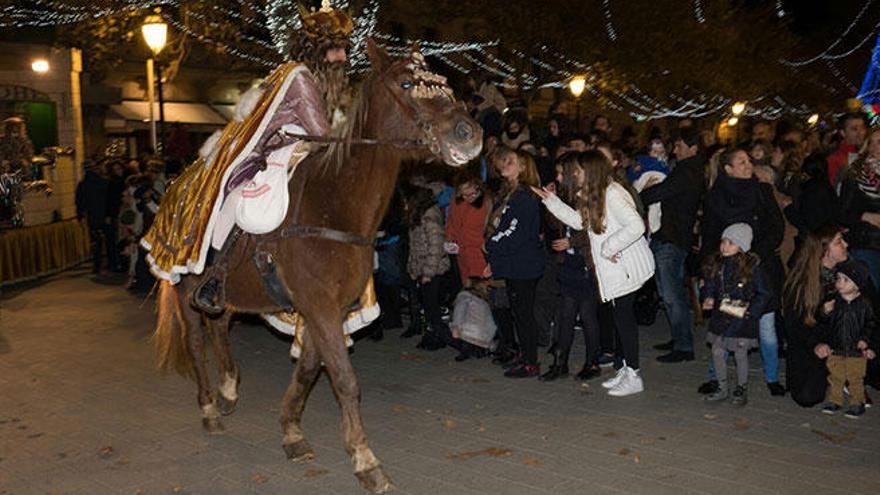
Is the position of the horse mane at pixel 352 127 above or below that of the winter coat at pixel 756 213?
above

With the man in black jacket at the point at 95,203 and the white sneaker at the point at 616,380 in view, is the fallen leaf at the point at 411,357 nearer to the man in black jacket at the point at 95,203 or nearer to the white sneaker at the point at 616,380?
the white sneaker at the point at 616,380

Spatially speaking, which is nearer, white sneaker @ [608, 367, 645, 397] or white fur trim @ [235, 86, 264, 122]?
white fur trim @ [235, 86, 264, 122]

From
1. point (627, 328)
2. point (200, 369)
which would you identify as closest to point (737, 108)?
point (627, 328)

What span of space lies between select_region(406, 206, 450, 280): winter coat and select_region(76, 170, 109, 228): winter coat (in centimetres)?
893

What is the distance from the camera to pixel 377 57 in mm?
5629

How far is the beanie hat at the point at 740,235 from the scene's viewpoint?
7.69 m

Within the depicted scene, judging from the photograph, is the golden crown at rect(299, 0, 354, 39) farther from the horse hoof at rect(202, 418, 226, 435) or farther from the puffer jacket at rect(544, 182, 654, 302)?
the horse hoof at rect(202, 418, 226, 435)

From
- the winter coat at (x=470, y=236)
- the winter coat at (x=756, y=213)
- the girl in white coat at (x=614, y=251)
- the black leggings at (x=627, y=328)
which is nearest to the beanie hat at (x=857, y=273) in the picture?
the winter coat at (x=756, y=213)

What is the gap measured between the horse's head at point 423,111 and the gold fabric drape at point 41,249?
37.6ft

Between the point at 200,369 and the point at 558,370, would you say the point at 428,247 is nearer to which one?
the point at 558,370

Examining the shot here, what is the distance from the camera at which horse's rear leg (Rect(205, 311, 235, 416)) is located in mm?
7523

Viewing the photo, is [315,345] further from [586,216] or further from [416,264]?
[416,264]

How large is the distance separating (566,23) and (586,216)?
20.2 meters

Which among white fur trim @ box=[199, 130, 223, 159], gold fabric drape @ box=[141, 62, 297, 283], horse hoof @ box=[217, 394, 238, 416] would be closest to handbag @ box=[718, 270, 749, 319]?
gold fabric drape @ box=[141, 62, 297, 283]
